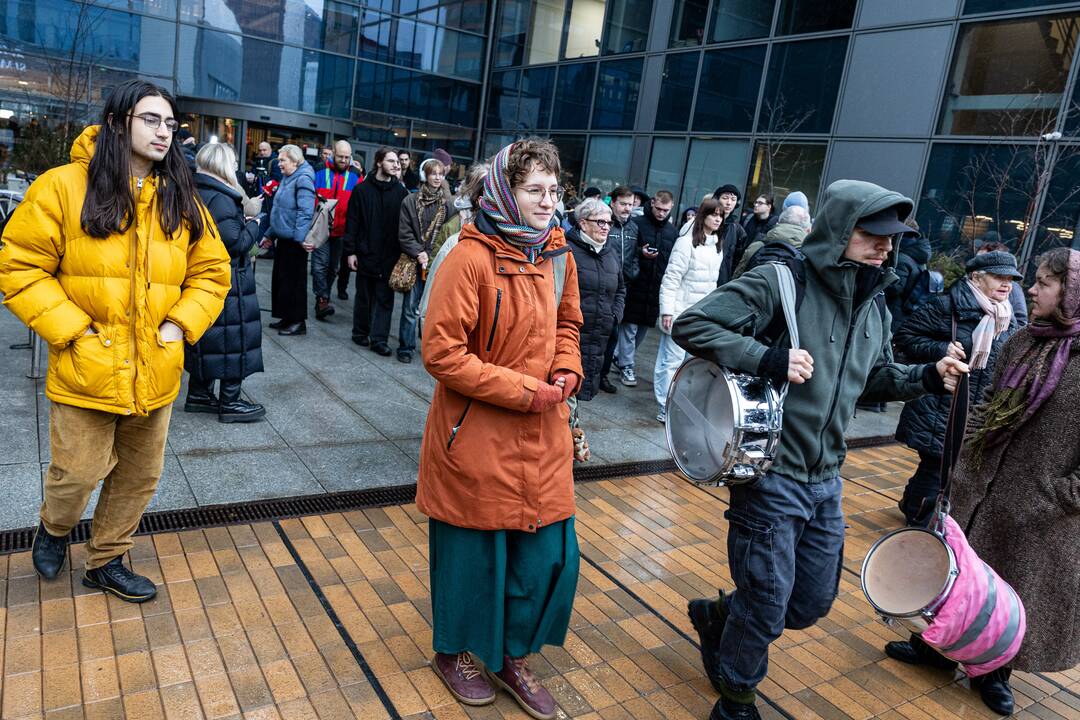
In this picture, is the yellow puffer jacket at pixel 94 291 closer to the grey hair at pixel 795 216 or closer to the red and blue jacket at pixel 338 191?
the grey hair at pixel 795 216

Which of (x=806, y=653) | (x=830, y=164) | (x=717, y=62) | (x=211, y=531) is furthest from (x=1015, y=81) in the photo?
(x=211, y=531)

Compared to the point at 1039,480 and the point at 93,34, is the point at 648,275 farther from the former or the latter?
the point at 93,34

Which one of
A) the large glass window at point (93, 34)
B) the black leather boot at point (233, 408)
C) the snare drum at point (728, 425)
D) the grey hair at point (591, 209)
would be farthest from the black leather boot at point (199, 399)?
the large glass window at point (93, 34)

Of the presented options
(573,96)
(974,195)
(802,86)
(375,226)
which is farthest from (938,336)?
(573,96)

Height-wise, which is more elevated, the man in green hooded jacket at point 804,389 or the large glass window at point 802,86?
the large glass window at point 802,86

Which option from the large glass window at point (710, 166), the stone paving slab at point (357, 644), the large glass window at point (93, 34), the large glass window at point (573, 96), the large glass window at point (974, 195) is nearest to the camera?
the stone paving slab at point (357, 644)

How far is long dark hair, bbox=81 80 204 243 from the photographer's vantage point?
282cm

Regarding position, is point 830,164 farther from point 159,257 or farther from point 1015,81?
point 159,257

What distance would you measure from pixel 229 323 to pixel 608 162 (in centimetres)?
1271

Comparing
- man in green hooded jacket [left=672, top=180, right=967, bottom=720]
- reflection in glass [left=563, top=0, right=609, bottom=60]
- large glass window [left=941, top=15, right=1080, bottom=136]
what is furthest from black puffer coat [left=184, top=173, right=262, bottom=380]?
reflection in glass [left=563, top=0, right=609, bottom=60]

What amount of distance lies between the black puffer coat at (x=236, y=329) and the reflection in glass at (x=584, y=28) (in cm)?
1384

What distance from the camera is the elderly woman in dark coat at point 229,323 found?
4.88m

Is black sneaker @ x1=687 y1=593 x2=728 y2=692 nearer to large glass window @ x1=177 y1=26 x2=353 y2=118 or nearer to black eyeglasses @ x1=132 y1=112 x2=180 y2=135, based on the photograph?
black eyeglasses @ x1=132 y1=112 x2=180 y2=135

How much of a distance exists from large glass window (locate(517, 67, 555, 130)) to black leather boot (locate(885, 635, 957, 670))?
16.5 m
